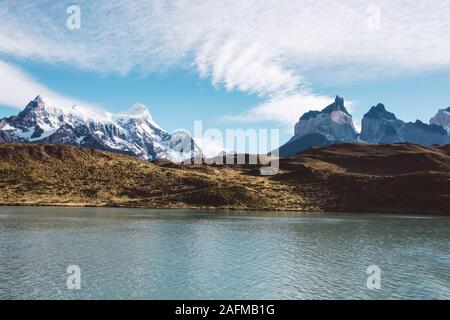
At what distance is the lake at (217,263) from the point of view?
147 ft

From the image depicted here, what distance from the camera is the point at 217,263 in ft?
196

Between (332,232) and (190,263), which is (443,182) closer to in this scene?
(332,232)

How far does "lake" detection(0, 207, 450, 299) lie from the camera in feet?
147
